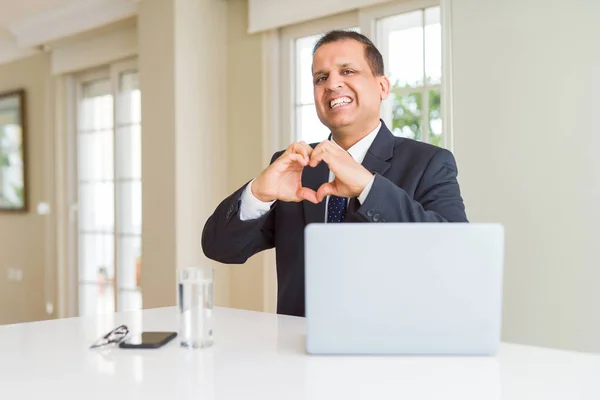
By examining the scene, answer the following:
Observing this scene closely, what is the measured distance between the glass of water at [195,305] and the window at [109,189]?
156 inches

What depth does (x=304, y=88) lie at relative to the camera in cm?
416

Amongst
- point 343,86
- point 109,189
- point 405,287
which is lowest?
point 405,287

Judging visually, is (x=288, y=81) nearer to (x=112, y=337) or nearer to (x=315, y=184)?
(x=315, y=184)

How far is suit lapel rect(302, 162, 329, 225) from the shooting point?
1.98m

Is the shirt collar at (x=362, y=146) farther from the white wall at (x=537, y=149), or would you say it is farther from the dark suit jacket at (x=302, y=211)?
the white wall at (x=537, y=149)

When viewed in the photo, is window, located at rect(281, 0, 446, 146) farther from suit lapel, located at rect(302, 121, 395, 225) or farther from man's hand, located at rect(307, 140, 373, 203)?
man's hand, located at rect(307, 140, 373, 203)

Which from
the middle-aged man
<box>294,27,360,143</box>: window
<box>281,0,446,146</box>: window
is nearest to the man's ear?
the middle-aged man

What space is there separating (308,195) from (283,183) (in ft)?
0.26

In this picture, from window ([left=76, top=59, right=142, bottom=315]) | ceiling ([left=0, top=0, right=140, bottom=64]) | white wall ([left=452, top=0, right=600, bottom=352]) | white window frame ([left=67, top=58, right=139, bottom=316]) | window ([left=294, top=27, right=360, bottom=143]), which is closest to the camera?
white wall ([left=452, top=0, right=600, bottom=352])

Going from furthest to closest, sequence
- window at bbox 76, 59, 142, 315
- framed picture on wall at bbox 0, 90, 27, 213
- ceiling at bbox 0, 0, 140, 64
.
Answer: framed picture on wall at bbox 0, 90, 27, 213 < window at bbox 76, 59, 142, 315 < ceiling at bbox 0, 0, 140, 64

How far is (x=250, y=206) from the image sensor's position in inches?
71.2

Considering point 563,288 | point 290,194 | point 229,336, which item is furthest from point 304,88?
point 229,336

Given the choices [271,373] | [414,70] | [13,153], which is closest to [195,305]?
[271,373]

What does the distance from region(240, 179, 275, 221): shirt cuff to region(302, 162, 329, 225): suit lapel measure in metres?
0.20
